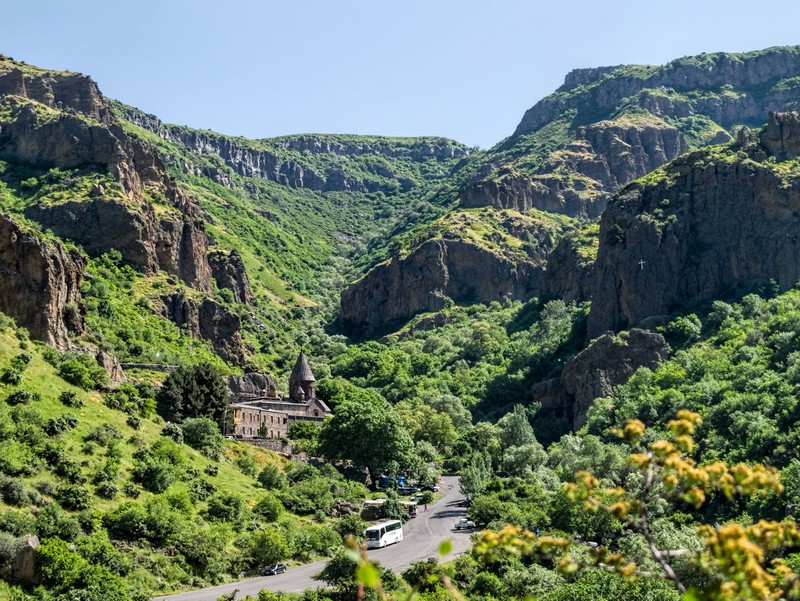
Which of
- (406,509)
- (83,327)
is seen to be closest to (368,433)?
(406,509)

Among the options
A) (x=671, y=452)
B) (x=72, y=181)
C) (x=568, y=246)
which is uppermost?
(x=72, y=181)

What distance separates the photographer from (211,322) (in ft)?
450

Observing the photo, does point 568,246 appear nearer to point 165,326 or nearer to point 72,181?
point 165,326

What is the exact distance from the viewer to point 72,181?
477 feet

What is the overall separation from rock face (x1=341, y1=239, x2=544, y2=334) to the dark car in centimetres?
13016

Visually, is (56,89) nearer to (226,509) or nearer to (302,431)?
(302,431)

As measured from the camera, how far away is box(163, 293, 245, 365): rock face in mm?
132125

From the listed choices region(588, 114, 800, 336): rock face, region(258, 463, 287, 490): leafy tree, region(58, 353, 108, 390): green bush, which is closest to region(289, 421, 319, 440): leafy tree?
region(258, 463, 287, 490): leafy tree

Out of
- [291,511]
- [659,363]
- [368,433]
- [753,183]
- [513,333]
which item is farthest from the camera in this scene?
[513,333]

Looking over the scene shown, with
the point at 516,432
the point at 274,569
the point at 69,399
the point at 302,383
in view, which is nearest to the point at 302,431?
the point at 302,383

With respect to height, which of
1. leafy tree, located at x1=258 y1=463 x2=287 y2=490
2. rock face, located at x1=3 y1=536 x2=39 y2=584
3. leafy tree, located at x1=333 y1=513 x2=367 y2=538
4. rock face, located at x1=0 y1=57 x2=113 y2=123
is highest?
Result: rock face, located at x1=0 y1=57 x2=113 y2=123

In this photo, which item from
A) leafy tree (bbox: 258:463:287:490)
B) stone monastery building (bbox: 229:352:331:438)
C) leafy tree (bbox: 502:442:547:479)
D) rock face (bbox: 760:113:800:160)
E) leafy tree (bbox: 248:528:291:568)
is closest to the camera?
leafy tree (bbox: 248:528:291:568)

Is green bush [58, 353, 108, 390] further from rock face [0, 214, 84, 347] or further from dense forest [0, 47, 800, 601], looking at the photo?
rock face [0, 214, 84, 347]

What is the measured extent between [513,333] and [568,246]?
753 inches
